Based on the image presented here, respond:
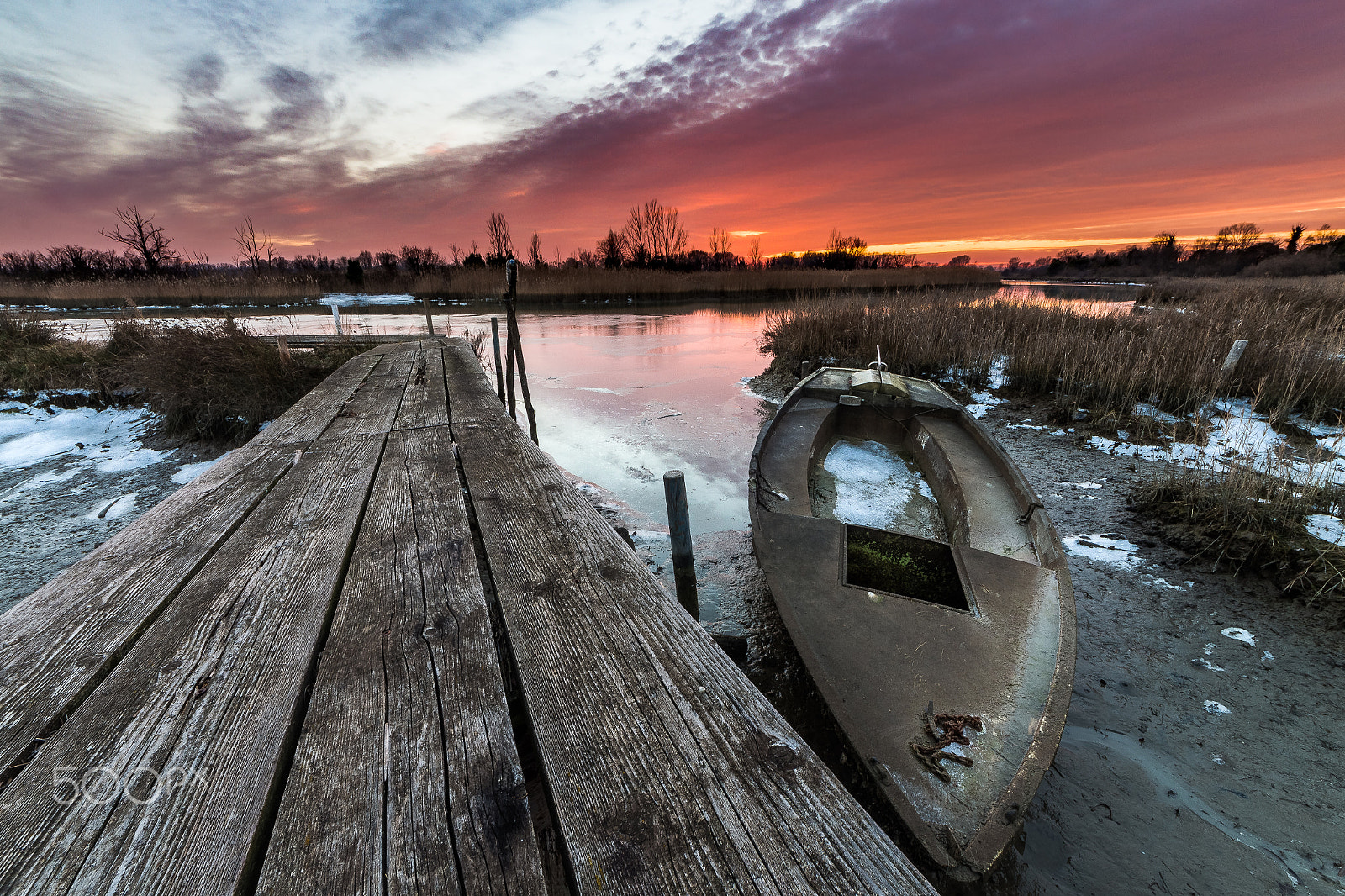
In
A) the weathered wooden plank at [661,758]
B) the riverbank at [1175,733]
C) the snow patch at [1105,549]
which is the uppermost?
the weathered wooden plank at [661,758]

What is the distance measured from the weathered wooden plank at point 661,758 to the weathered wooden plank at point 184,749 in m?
0.43

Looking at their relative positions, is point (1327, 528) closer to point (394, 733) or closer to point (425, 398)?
point (394, 733)

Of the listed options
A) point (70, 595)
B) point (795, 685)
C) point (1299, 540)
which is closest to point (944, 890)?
point (795, 685)

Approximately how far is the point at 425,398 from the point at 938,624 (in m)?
3.60

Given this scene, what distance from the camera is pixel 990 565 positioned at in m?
2.71

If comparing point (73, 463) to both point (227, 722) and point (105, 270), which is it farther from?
point (105, 270)

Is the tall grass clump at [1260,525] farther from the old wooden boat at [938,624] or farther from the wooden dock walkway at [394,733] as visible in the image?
the wooden dock walkway at [394,733]

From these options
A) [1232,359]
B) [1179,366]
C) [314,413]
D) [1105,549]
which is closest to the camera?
[314,413]

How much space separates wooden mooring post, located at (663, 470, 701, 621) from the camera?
2557 millimetres

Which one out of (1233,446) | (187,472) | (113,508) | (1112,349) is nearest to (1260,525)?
(1233,446)

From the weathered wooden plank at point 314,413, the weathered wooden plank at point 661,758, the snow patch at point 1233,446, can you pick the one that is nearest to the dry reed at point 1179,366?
the snow patch at point 1233,446

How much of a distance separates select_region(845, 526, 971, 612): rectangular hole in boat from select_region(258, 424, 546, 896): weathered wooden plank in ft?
6.84

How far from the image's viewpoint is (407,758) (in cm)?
86

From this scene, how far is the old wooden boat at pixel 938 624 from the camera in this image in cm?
167
